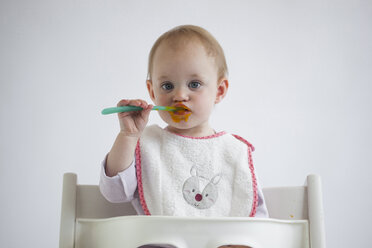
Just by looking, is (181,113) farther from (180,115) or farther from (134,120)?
(134,120)

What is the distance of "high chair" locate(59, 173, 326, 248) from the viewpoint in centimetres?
64

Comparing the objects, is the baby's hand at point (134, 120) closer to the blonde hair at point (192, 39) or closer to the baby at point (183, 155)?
the baby at point (183, 155)

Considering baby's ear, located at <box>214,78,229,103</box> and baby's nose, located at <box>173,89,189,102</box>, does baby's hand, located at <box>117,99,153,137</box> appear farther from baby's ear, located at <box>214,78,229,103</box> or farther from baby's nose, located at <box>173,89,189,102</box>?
baby's ear, located at <box>214,78,229,103</box>

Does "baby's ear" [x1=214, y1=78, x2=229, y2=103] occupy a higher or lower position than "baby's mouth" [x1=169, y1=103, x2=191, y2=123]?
higher

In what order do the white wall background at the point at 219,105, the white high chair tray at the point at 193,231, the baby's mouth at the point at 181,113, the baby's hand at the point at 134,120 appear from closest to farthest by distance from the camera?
the white high chair tray at the point at 193,231 → the baby's hand at the point at 134,120 → the baby's mouth at the point at 181,113 → the white wall background at the point at 219,105

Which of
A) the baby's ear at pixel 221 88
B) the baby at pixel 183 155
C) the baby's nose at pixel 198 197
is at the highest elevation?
the baby's ear at pixel 221 88

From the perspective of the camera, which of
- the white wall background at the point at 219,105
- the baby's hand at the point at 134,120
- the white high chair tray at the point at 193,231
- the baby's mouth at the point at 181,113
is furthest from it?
the white wall background at the point at 219,105

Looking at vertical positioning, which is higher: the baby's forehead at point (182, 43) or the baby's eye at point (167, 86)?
the baby's forehead at point (182, 43)

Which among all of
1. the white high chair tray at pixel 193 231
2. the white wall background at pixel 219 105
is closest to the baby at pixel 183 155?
the white high chair tray at pixel 193 231

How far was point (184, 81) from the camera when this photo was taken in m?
0.88

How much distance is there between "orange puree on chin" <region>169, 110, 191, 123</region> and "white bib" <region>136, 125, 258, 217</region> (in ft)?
0.19

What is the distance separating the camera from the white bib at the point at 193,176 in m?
0.85

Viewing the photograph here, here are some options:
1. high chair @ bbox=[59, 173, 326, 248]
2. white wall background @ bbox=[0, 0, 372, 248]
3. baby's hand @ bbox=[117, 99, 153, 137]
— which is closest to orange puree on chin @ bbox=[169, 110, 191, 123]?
baby's hand @ bbox=[117, 99, 153, 137]

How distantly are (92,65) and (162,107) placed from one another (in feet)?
2.47
